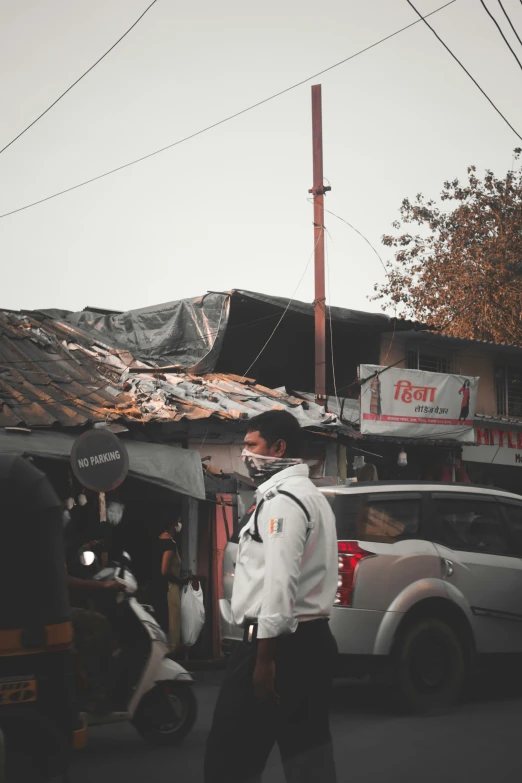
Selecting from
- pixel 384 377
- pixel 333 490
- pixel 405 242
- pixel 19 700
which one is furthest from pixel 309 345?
pixel 19 700

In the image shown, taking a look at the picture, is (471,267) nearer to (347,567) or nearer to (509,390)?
(509,390)

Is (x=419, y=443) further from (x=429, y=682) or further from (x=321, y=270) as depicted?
(x=429, y=682)

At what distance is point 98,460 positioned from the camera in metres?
10.2

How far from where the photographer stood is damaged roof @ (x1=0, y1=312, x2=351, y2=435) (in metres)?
12.5

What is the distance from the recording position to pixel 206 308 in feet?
59.6

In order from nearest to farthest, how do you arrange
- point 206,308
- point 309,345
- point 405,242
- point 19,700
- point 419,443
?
point 19,700, point 206,308, point 419,443, point 309,345, point 405,242

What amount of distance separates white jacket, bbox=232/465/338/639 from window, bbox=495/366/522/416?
22.0m

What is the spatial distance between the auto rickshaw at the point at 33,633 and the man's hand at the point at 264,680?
3.64 ft

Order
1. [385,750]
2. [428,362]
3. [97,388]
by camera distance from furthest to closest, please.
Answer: [428,362], [97,388], [385,750]

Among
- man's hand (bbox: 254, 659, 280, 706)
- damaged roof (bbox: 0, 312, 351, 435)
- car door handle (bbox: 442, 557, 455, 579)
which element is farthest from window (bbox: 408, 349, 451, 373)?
man's hand (bbox: 254, 659, 280, 706)

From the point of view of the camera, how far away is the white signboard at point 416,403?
1859 centimetres

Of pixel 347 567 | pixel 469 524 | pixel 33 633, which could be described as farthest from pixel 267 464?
pixel 469 524

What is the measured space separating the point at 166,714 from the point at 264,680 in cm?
387

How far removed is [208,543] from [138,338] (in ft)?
21.3
